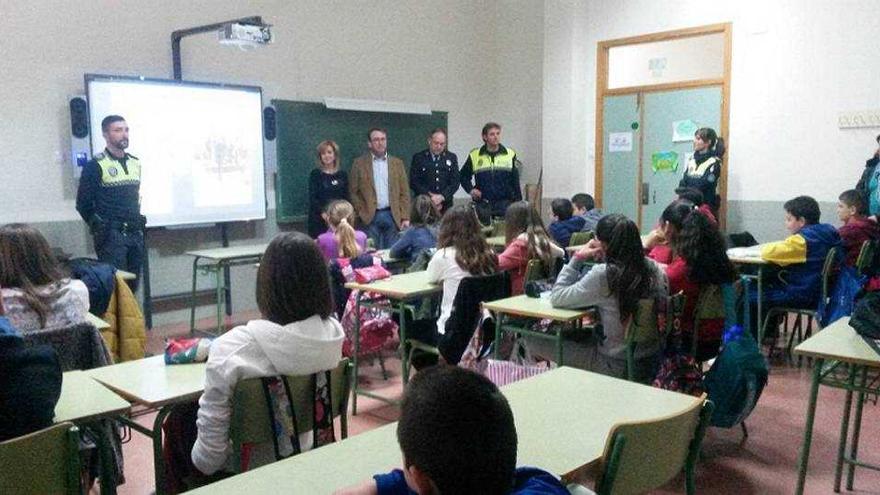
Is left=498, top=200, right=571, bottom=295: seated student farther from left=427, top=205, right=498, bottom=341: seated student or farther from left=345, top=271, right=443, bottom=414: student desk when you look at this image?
left=345, top=271, right=443, bottom=414: student desk

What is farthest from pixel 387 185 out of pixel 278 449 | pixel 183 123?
pixel 278 449

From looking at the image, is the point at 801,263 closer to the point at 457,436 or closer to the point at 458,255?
the point at 458,255

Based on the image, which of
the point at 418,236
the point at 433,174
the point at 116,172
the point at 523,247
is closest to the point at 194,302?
the point at 116,172

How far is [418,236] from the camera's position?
521cm

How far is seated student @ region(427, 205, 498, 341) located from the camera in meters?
3.90

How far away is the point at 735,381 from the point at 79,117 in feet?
16.0

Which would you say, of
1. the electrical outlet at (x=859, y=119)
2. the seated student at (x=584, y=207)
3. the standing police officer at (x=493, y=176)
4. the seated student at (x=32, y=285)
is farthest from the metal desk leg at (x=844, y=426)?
the standing police officer at (x=493, y=176)

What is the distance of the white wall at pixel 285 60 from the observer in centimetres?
545

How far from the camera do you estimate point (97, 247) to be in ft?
18.0

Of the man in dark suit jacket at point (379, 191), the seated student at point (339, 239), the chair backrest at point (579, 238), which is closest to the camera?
the seated student at point (339, 239)

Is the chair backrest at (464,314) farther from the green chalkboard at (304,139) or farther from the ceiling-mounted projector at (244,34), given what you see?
the green chalkboard at (304,139)

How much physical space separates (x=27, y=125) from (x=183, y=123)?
1144mm

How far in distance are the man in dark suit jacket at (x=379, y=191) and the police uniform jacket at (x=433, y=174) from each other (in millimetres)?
175

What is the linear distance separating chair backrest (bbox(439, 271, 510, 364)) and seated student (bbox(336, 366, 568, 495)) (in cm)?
254
